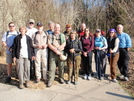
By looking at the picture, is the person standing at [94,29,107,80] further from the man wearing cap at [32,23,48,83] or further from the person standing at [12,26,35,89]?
the person standing at [12,26,35,89]

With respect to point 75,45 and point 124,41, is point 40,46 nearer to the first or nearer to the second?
point 75,45

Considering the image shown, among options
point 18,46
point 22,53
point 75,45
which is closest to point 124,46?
point 75,45

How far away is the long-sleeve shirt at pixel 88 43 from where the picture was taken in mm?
4734

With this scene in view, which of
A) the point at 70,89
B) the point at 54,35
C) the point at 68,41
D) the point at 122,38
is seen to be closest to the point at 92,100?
the point at 70,89

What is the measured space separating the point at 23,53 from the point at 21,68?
474 mm

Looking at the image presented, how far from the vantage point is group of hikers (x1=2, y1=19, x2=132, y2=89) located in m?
4.07

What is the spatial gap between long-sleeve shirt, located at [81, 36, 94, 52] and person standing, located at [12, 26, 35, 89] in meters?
1.88

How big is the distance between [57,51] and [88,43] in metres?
1.26

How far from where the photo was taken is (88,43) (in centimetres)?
473

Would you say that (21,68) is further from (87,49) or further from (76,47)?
(87,49)

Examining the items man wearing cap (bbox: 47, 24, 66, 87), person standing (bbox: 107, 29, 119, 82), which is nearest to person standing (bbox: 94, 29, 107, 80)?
person standing (bbox: 107, 29, 119, 82)

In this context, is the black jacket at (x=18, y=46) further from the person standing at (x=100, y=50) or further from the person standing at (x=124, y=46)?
the person standing at (x=124, y=46)

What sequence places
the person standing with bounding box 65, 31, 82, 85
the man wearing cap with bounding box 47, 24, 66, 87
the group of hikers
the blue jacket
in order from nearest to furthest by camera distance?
1. the group of hikers
2. the man wearing cap with bounding box 47, 24, 66, 87
3. the person standing with bounding box 65, 31, 82, 85
4. the blue jacket

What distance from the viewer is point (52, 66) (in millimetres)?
4355
